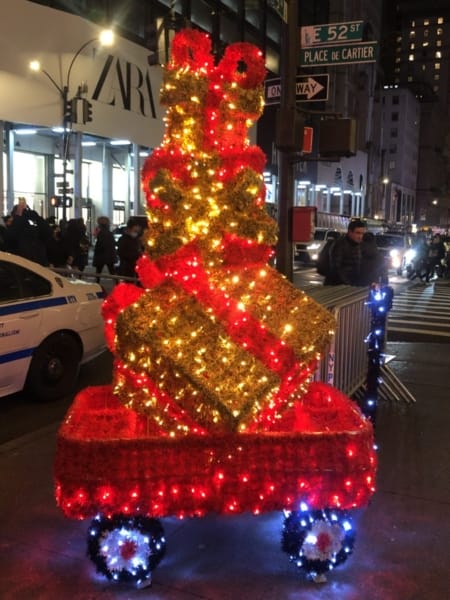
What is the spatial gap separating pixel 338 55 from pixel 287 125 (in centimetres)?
161

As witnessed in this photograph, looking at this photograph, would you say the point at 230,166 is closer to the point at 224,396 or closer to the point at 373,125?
the point at 224,396

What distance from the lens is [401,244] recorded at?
26484 millimetres

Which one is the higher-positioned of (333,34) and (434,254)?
(333,34)

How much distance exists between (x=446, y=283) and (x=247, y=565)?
22209mm

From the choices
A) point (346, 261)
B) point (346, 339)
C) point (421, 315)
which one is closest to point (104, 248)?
point (421, 315)

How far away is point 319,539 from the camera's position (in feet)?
11.0

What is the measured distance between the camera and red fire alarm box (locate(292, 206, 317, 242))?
25.8ft

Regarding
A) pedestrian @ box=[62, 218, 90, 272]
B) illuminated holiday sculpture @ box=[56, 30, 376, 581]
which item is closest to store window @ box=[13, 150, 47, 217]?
pedestrian @ box=[62, 218, 90, 272]

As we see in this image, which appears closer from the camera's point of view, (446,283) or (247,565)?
(247,565)

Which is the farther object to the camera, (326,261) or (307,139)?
(307,139)

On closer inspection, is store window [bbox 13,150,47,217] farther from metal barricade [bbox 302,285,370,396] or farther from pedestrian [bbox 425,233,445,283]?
metal barricade [bbox 302,285,370,396]

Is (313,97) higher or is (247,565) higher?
(313,97)

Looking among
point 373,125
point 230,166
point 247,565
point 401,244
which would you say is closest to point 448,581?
point 247,565

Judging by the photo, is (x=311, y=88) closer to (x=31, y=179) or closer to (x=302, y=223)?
(x=302, y=223)
